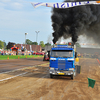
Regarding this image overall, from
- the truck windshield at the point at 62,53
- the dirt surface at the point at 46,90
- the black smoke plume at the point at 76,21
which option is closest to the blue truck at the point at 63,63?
the truck windshield at the point at 62,53

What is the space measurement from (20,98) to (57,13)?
89.2ft

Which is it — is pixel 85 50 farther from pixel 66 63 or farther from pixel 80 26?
pixel 66 63

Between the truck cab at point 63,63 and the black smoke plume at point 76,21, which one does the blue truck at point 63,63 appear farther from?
the black smoke plume at point 76,21

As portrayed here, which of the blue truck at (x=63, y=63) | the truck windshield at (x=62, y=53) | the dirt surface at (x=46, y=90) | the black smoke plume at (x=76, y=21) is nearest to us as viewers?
Answer: the dirt surface at (x=46, y=90)

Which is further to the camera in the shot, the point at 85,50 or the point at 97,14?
the point at 85,50

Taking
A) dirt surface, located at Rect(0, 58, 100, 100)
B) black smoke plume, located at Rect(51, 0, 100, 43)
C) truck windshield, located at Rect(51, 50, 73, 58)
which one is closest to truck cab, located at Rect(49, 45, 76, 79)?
truck windshield, located at Rect(51, 50, 73, 58)

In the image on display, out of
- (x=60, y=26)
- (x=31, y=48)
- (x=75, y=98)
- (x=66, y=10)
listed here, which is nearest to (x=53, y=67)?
(x=75, y=98)

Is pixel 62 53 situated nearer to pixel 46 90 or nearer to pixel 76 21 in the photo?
pixel 46 90

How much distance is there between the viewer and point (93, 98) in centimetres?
740

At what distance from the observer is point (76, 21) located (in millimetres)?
29016

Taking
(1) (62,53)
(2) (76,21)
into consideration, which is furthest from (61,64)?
(2) (76,21)

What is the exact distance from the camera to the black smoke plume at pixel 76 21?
28.7 m

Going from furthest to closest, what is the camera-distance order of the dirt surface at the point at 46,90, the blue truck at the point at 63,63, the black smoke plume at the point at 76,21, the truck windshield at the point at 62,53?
the black smoke plume at the point at 76,21, the truck windshield at the point at 62,53, the blue truck at the point at 63,63, the dirt surface at the point at 46,90

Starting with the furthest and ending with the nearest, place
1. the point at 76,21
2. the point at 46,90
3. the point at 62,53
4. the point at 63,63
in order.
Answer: the point at 76,21 → the point at 62,53 → the point at 63,63 → the point at 46,90
